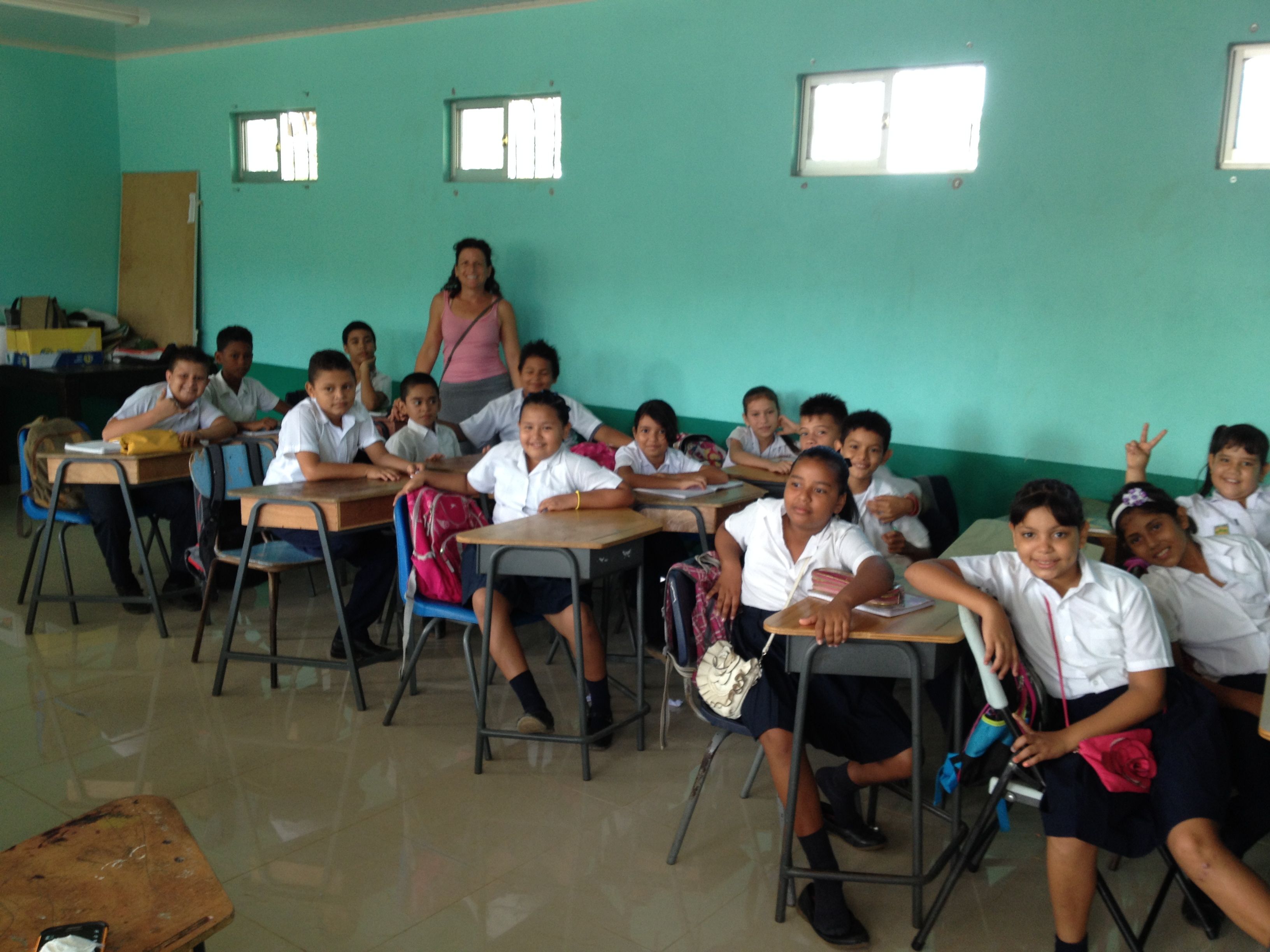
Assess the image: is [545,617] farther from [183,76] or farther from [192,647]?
[183,76]

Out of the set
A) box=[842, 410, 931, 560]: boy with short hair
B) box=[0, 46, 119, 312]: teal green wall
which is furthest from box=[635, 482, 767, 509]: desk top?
box=[0, 46, 119, 312]: teal green wall

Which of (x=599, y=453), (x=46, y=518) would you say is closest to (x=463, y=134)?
(x=599, y=453)

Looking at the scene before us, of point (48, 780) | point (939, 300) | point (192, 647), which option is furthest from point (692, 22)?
point (48, 780)

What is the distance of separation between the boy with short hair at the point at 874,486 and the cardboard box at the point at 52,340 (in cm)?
549

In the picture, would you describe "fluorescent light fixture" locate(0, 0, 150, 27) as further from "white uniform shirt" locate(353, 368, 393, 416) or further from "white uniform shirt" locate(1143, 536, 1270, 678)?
"white uniform shirt" locate(1143, 536, 1270, 678)

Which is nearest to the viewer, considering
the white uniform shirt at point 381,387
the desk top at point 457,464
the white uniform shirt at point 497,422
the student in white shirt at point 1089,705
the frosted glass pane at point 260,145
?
the student in white shirt at point 1089,705

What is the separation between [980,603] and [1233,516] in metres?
1.66

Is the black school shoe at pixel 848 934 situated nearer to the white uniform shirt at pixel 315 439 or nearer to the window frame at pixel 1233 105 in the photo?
the white uniform shirt at pixel 315 439

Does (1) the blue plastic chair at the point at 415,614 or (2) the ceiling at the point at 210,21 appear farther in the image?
(2) the ceiling at the point at 210,21

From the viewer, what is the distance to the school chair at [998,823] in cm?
205

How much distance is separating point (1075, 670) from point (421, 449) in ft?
9.52

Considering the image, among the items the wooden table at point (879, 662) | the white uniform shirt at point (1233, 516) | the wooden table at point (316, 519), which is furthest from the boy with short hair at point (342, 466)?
the white uniform shirt at point (1233, 516)

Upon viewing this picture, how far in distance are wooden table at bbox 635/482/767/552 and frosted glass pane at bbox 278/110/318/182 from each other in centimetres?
419

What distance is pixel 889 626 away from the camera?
2184mm
